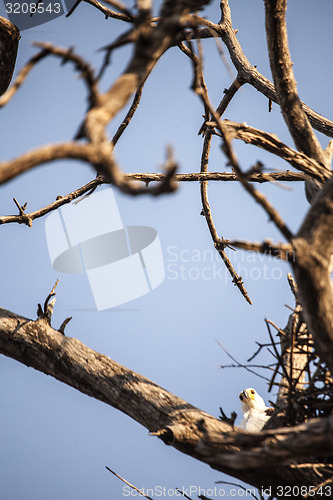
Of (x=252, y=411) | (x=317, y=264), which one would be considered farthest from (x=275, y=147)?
(x=252, y=411)

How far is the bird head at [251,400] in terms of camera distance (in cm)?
367

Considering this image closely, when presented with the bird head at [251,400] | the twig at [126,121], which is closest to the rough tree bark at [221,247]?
the twig at [126,121]

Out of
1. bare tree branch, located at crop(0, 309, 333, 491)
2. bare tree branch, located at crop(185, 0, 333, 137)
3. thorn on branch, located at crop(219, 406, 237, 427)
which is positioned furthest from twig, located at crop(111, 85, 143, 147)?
thorn on branch, located at crop(219, 406, 237, 427)

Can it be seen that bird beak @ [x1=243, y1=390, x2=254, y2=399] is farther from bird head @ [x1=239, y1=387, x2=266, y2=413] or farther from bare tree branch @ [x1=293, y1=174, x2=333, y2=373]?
bare tree branch @ [x1=293, y1=174, x2=333, y2=373]

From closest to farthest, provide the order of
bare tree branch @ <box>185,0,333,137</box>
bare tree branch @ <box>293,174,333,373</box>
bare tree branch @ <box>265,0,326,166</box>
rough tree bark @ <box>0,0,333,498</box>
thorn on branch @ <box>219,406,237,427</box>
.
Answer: rough tree bark @ <box>0,0,333,498</box> < bare tree branch @ <box>293,174,333,373</box> < thorn on branch @ <box>219,406,237,427</box> < bare tree branch @ <box>265,0,326,166</box> < bare tree branch @ <box>185,0,333,137</box>

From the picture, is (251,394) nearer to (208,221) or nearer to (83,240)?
(208,221)

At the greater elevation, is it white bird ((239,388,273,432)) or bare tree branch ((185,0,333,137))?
bare tree branch ((185,0,333,137))

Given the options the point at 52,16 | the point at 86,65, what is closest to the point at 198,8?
the point at 86,65

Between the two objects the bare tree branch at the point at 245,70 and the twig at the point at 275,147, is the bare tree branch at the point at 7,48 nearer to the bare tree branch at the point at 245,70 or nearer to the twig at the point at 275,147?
the bare tree branch at the point at 245,70

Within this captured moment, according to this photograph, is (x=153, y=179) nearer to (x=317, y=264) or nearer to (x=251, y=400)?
(x=251, y=400)

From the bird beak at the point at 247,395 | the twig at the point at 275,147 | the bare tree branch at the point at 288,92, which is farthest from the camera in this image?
the bird beak at the point at 247,395

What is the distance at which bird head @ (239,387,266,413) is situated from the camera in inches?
144

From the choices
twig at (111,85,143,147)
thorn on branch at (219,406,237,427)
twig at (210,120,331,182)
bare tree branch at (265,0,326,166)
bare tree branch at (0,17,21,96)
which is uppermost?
twig at (111,85,143,147)

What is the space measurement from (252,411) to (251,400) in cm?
18
